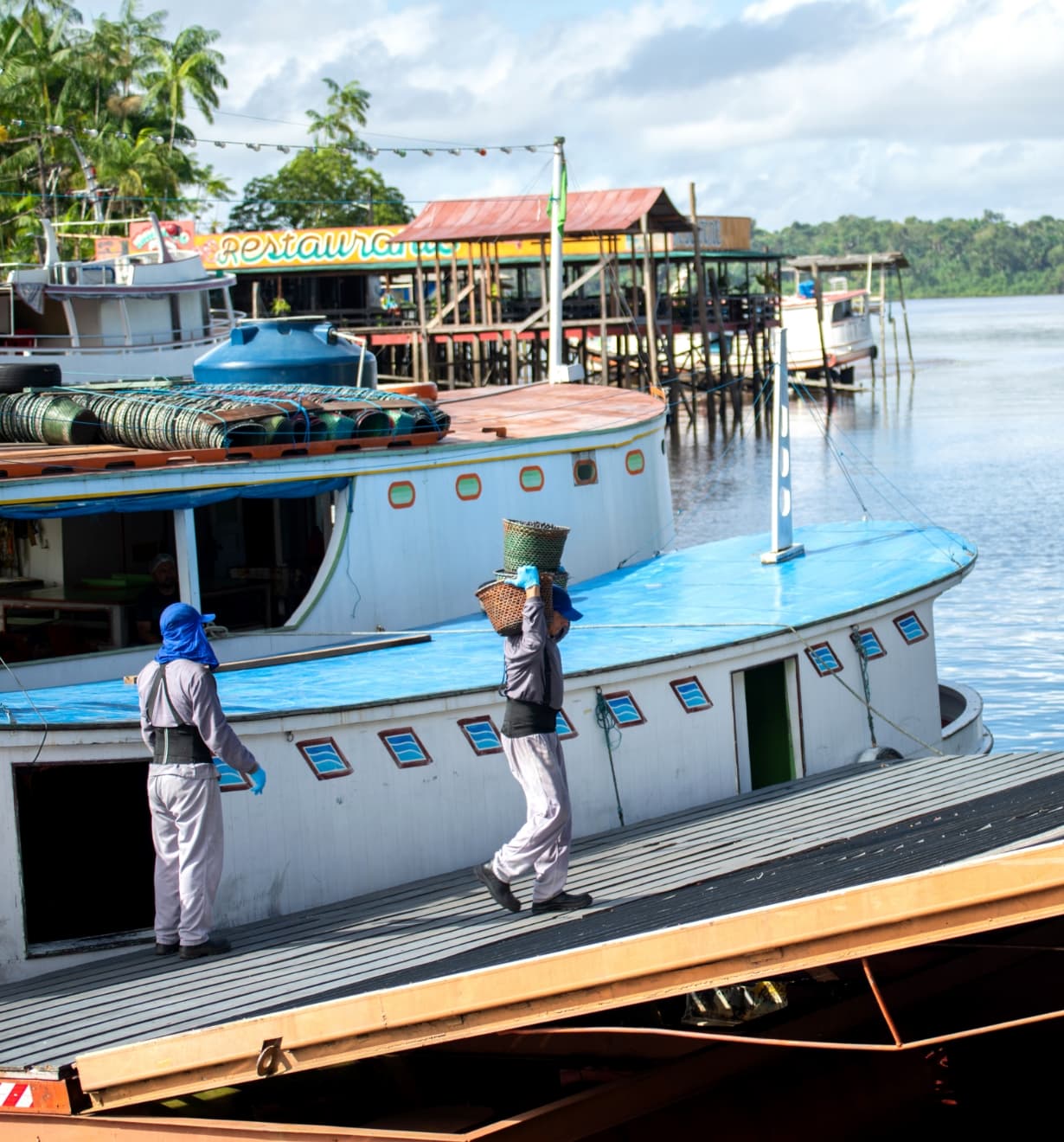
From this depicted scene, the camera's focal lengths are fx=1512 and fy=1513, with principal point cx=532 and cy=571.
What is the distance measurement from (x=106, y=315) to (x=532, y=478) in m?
18.9

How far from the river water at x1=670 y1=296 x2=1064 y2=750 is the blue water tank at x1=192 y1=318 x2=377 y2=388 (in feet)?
16.1

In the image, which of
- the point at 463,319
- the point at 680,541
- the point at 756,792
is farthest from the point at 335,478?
the point at 463,319

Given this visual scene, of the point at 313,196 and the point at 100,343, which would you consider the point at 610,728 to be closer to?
the point at 100,343

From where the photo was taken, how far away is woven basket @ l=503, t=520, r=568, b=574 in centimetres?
777

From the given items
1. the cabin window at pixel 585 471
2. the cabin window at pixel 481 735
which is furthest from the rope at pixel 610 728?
the cabin window at pixel 585 471

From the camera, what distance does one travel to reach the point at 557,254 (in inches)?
672

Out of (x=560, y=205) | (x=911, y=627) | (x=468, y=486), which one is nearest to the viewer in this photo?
(x=911, y=627)

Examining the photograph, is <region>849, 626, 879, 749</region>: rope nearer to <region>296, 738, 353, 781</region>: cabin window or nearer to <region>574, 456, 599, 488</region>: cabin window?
<region>574, 456, 599, 488</region>: cabin window

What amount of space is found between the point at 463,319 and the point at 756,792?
43.7m

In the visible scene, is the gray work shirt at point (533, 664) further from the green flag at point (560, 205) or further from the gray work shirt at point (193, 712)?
the green flag at point (560, 205)

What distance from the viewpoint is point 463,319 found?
173 feet

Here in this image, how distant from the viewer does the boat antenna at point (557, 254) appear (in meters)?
16.8

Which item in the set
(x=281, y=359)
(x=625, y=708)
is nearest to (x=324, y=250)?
(x=281, y=359)

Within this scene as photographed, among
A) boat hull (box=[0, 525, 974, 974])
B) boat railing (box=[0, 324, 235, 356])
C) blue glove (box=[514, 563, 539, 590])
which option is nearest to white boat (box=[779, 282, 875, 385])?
boat railing (box=[0, 324, 235, 356])
